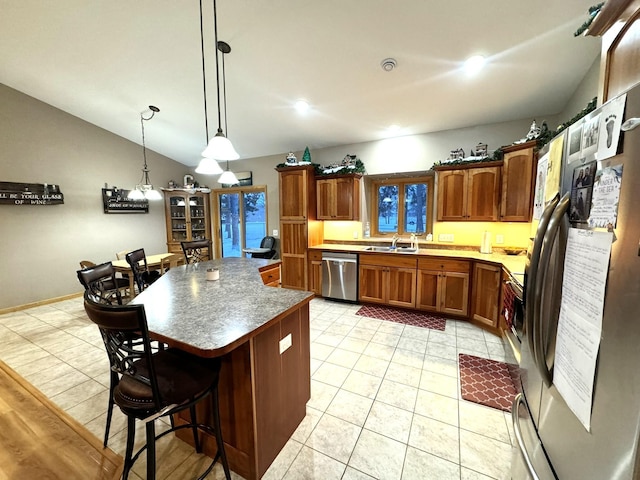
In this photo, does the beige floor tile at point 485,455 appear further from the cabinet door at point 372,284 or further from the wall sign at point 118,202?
the wall sign at point 118,202

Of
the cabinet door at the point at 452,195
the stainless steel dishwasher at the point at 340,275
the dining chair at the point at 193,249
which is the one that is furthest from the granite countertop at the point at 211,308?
the cabinet door at the point at 452,195

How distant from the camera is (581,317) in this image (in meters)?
0.72

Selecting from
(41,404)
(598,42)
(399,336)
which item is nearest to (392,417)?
(399,336)

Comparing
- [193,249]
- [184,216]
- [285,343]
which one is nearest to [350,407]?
[285,343]

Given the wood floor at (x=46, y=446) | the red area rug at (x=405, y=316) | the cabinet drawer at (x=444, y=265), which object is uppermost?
the cabinet drawer at (x=444, y=265)

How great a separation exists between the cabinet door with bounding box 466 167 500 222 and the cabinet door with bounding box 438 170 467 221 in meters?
0.07

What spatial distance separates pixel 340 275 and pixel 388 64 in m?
2.89

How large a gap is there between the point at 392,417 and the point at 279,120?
13.0 ft

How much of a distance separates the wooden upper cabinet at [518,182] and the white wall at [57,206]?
228 inches

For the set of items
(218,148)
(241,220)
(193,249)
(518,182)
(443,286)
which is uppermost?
(218,148)

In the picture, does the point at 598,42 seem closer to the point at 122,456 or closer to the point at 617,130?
the point at 617,130

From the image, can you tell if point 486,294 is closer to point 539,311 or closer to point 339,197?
point 339,197

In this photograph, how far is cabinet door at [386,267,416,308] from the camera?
3.68m

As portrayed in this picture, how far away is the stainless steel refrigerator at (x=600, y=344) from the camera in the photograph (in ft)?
1.83
